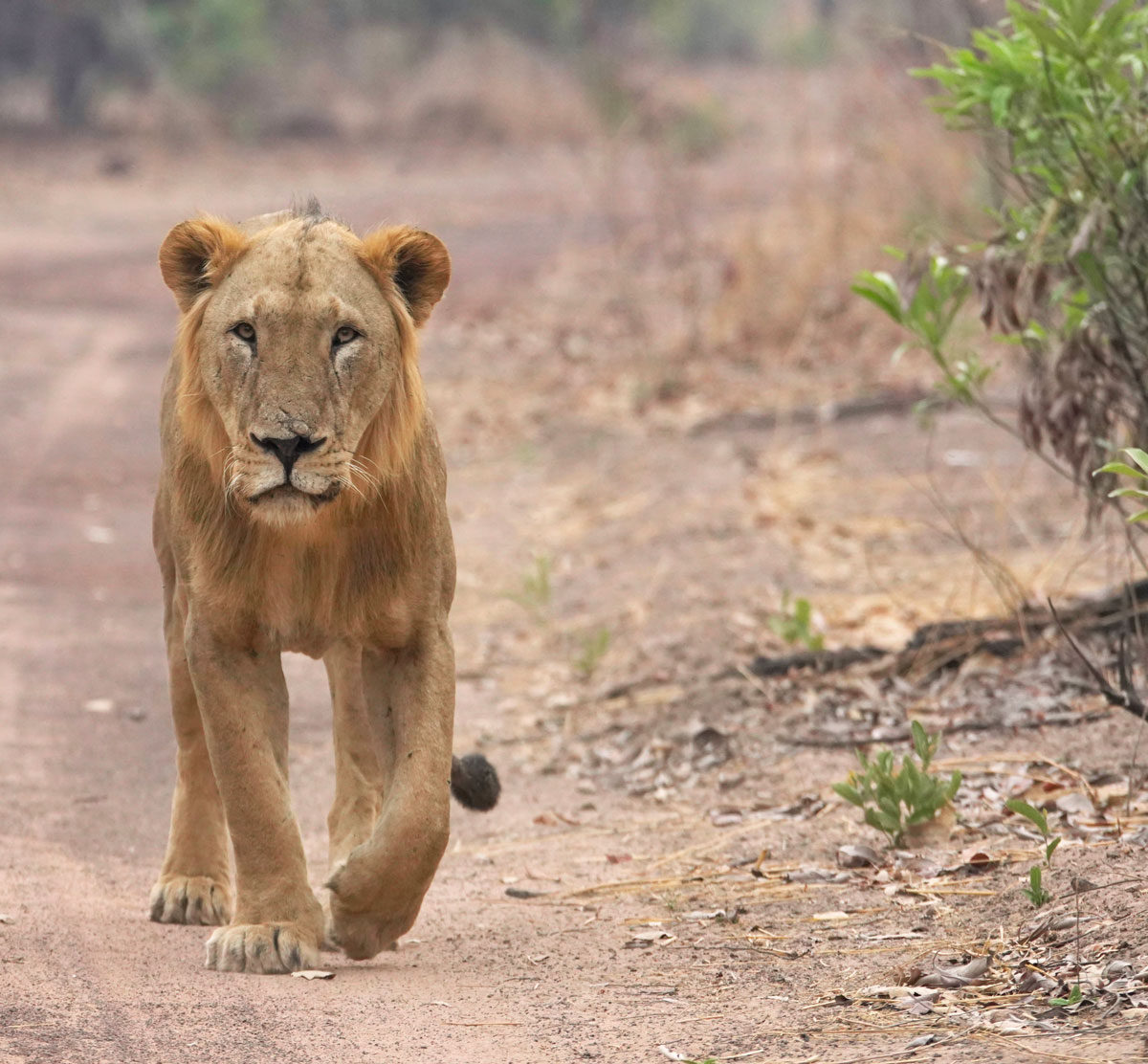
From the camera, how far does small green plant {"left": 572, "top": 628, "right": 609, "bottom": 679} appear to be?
7.62 m

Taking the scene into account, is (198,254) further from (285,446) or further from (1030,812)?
(1030,812)

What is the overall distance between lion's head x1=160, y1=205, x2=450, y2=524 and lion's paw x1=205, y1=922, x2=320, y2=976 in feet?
3.43

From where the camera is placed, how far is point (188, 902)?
493 centimetres

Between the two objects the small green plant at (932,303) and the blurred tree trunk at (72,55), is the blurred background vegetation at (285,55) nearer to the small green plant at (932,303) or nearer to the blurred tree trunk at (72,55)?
the blurred tree trunk at (72,55)

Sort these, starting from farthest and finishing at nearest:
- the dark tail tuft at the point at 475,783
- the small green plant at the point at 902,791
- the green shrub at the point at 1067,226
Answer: the green shrub at the point at 1067,226 → the small green plant at the point at 902,791 → the dark tail tuft at the point at 475,783

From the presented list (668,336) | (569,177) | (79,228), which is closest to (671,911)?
(668,336)

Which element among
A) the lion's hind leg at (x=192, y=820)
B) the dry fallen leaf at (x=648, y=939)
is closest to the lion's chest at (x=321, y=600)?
the lion's hind leg at (x=192, y=820)

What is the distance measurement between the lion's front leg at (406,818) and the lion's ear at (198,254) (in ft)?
3.51

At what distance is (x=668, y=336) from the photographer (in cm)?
1509

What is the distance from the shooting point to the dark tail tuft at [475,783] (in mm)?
4910

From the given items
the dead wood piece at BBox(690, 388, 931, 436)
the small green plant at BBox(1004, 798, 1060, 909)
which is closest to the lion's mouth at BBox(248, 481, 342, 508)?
the small green plant at BBox(1004, 798, 1060, 909)

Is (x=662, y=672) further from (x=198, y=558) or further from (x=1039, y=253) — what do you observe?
(x=198, y=558)

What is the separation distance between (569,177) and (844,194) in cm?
1564

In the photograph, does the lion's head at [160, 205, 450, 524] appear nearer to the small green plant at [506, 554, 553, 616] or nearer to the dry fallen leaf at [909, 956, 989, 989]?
the dry fallen leaf at [909, 956, 989, 989]
